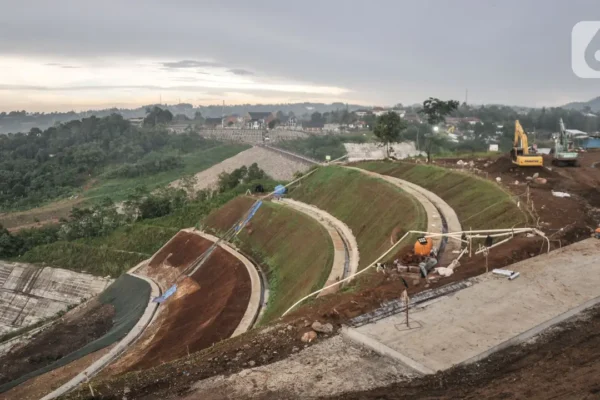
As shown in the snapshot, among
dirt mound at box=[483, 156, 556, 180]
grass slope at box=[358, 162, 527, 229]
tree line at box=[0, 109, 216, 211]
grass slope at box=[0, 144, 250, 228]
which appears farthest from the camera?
tree line at box=[0, 109, 216, 211]

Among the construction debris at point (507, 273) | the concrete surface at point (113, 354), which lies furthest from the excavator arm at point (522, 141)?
the concrete surface at point (113, 354)

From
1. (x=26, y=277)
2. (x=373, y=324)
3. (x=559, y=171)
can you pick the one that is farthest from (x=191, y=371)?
(x=26, y=277)

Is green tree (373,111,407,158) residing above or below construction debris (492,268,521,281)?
above

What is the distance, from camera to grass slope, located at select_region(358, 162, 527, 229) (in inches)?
979

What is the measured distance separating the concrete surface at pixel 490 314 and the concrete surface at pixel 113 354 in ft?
44.4

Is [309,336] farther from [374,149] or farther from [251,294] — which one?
[374,149]

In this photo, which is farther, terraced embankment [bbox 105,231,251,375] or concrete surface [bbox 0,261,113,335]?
concrete surface [bbox 0,261,113,335]

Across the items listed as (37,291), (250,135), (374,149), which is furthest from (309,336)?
(250,135)

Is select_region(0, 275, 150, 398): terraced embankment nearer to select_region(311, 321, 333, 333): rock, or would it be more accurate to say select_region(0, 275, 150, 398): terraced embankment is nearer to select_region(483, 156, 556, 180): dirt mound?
select_region(311, 321, 333, 333): rock

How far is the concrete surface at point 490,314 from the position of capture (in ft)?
41.9

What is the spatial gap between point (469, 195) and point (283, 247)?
13.8m

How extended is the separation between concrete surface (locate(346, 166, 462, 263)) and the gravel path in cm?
3718

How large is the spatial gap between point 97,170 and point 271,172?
44040mm

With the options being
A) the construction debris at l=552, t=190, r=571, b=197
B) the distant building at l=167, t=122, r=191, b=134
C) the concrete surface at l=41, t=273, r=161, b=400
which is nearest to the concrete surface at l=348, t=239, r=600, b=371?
the construction debris at l=552, t=190, r=571, b=197
